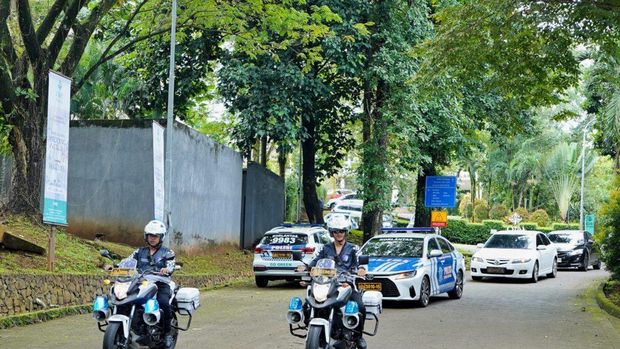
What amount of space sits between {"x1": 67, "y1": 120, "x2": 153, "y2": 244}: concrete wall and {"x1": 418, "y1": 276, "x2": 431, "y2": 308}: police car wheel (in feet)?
28.3

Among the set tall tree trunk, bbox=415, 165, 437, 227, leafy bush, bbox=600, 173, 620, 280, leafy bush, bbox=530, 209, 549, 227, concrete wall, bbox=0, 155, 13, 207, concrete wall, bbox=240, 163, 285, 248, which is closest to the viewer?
leafy bush, bbox=600, 173, 620, 280

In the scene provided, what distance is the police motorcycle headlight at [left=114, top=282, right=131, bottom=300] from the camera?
8.85 meters

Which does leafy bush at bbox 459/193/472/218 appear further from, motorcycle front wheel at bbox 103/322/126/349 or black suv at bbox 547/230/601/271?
motorcycle front wheel at bbox 103/322/126/349

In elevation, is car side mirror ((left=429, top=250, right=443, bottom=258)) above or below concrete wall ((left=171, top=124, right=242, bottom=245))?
below

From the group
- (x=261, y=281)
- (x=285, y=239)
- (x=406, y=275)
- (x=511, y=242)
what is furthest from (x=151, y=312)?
(x=511, y=242)

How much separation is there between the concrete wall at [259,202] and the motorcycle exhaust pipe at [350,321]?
2004 centimetres

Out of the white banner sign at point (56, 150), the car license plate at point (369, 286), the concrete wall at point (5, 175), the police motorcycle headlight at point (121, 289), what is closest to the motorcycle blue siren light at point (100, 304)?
the police motorcycle headlight at point (121, 289)

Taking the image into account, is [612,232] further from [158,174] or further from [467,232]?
[467,232]

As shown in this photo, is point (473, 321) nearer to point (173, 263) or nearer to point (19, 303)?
point (173, 263)

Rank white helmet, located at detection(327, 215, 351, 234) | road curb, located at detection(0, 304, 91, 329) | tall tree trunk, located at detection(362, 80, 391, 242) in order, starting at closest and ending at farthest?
white helmet, located at detection(327, 215, 351, 234) → road curb, located at detection(0, 304, 91, 329) → tall tree trunk, located at detection(362, 80, 391, 242)

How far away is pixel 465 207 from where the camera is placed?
79.4 meters

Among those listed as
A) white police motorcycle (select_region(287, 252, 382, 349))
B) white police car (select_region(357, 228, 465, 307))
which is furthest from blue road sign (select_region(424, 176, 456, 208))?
white police motorcycle (select_region(287, 252, 382, 349))

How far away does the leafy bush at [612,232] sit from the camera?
1784cm

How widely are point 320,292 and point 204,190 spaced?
16421mm
